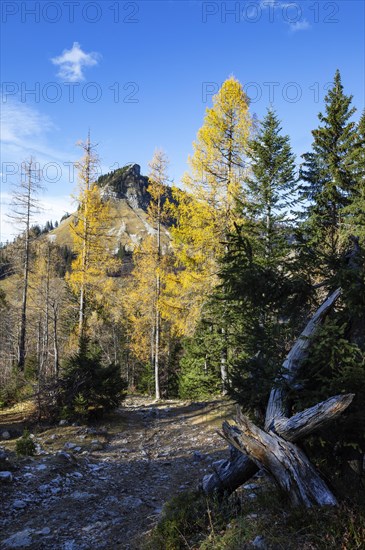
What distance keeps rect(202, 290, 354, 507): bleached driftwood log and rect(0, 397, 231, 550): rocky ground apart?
1.85 metres

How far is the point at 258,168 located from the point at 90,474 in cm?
1188

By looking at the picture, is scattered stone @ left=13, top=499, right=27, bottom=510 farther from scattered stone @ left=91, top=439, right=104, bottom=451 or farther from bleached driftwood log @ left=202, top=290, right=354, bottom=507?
scattered stone @ left=91, top=439, right=104, bottom=451

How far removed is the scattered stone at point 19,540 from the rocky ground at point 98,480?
13mm

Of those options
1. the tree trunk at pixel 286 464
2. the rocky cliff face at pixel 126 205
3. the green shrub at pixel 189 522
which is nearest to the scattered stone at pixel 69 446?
the green shrub at pixel 189 522

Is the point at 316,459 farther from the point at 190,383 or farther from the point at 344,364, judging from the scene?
the point at 190,383

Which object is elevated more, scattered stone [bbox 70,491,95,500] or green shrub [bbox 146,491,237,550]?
green shrub [bbox 146,491,237,550]

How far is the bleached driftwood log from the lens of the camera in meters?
4.03

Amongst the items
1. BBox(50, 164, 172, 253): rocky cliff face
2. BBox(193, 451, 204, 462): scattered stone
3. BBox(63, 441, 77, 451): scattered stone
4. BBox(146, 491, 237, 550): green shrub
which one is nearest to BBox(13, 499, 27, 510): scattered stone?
BBox(146, 491, 237, 550): green shrub

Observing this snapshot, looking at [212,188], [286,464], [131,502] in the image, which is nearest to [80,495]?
[131,502]

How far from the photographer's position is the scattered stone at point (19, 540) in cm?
491

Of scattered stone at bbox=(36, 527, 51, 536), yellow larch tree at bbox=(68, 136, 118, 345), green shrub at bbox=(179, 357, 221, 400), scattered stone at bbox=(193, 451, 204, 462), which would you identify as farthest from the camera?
yellow larch tree at bbox=(68, 136, 118, 345)

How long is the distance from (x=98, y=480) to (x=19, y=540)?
2.68m

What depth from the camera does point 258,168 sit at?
1395 centimetres

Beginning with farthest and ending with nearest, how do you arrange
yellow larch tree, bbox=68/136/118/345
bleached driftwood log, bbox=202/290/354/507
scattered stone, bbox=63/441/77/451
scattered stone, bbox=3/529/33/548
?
yellow larch tree, bbox=68/136/118/345 < scattered stone, bbox=63/441/77/451 < scattered stone, bbox=3/529/33/548 < bleached driftwood log, bbox=202/290/354/507
